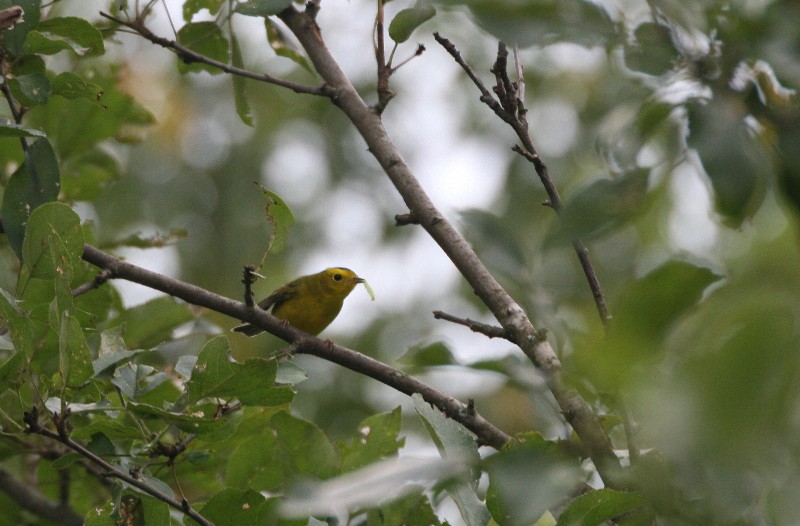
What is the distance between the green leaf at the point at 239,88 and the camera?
2773 millimetres

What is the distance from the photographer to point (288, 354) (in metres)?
2.43

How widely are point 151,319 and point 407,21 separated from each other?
1.31 m

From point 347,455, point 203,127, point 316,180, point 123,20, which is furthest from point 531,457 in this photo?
point 203,127

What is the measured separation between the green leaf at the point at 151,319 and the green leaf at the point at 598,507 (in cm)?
175

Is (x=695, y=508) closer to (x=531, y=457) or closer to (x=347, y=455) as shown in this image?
(x=531, y=457)

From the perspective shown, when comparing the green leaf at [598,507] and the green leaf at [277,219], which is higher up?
the green leaf at [598,507]

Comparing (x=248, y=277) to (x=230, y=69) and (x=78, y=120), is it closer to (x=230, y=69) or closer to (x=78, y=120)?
(x=230, y=69)

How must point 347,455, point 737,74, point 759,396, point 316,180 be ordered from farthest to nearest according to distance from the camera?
1. point 316,180
2. point 347,455
3. point 737,74
4. point 759,396

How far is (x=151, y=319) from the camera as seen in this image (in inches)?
111

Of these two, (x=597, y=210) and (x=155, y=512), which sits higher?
(x=597, y=210)

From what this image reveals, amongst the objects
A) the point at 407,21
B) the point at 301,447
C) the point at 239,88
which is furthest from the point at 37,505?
the point at 407,21

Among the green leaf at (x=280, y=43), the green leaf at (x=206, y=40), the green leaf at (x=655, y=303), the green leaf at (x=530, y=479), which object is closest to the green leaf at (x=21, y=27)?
the green leaf at (x=206, y=40)

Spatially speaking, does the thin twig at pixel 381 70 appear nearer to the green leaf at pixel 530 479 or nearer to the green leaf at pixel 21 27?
the green leaf at pixel 21 27

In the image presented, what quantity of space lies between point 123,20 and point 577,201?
2008 mm
